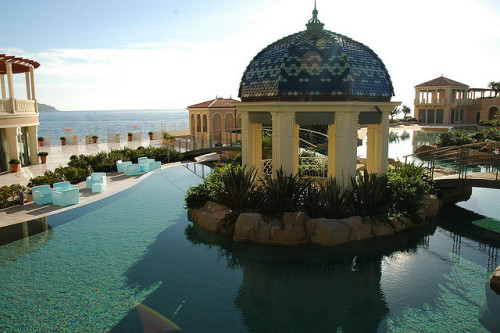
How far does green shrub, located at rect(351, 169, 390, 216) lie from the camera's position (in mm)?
13539

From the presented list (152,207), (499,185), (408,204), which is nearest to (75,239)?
(152,207)

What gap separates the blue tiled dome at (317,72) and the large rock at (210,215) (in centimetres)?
431

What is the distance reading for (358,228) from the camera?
12.9 m

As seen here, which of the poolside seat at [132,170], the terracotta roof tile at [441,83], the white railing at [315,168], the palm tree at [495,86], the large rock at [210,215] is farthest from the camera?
the palm tree at [495,86]

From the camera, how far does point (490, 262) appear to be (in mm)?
11602

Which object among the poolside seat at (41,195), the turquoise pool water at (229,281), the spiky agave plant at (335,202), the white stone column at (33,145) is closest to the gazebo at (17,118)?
the white stone column at (33,145)

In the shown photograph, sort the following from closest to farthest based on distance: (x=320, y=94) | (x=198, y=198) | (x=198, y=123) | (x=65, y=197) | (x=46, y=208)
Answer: (x=320, y=94), (x=198, y=198), (x=46, y=208), (x=65, y=197), (x=198, y=123)

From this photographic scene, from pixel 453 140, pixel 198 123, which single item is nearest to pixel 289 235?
pixel 453 140

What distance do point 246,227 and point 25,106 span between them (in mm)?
19989

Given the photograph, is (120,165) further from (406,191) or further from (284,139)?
(406,191)

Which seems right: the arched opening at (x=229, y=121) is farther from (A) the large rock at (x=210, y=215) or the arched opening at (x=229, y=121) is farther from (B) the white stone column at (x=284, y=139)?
(B) the white stone column at (x=284, y=139)

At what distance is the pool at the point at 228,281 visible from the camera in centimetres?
855

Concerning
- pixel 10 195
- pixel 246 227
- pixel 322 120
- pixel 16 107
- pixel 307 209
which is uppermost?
pixel 16 107

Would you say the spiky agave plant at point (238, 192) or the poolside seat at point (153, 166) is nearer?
the spiky agave plant at point (238, 192)
